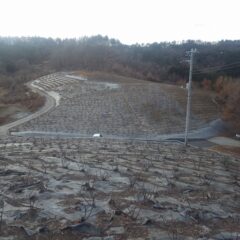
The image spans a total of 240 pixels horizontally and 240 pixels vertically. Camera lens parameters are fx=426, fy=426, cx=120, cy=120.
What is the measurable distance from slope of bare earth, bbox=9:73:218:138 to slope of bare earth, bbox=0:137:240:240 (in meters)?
21.6

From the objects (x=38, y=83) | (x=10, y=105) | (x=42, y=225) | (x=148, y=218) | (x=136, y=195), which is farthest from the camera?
(x=38, y=83)

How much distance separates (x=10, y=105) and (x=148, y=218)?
4016cm

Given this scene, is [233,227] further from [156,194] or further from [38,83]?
[38,83]

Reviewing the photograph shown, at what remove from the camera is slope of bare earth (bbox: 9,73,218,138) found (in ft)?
124

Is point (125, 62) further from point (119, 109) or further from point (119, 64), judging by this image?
point (119, 109)

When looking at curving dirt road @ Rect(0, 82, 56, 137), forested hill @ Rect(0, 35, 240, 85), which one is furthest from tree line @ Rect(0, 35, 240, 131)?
curving dirt road @ Rect(0, 82, 56, 137)

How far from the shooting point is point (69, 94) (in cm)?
4953

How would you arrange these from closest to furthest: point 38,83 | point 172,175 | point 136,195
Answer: point 136,195 < point 172,175 < point 38,83

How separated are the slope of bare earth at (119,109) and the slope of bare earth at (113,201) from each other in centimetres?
2159

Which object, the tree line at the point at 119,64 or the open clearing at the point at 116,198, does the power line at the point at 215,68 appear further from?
the open clearing at the point at 116,198

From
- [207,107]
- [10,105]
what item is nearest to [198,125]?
[207,107]

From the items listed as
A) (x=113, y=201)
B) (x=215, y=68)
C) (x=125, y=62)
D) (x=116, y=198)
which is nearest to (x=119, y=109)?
(x=215, y=68)

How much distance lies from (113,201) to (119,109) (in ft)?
110

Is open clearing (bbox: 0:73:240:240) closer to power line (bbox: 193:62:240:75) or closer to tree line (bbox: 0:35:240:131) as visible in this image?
tree line (bbox: 0:35:240:131)
